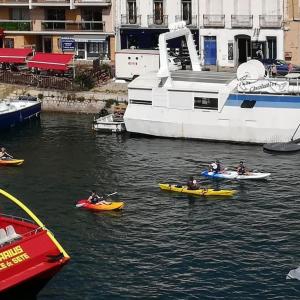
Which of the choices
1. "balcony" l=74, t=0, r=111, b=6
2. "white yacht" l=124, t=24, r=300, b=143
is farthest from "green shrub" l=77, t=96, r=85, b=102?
"balcony" l=74, t=0, r=111, b=6

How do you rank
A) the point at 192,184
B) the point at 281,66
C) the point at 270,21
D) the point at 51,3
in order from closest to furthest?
the point at 192,184, the point at 281,66, the point at 270,21, the point at 51,3

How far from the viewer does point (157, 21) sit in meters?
106

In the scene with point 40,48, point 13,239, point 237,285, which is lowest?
point 237,285

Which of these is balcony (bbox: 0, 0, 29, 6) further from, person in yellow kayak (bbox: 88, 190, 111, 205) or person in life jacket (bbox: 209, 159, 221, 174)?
person in yellow kayak (bbox: 88, 190, 111, 205)

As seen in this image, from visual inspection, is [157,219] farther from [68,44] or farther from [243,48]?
[68,44]

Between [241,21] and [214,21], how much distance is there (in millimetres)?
3490

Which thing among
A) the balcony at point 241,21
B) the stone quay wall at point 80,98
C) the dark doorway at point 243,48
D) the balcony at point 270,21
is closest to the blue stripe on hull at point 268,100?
the stone quay wall at point 80,98

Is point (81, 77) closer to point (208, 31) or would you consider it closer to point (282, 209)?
point (208, 31)

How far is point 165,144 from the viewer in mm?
83562

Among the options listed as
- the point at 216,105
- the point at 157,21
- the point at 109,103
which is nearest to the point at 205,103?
the point at 216,105

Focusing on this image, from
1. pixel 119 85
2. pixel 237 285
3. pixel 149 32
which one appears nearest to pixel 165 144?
pixel 119 85

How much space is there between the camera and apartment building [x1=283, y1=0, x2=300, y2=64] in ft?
324

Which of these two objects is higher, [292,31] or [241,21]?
[241,21]

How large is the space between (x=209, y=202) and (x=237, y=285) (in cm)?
1566
